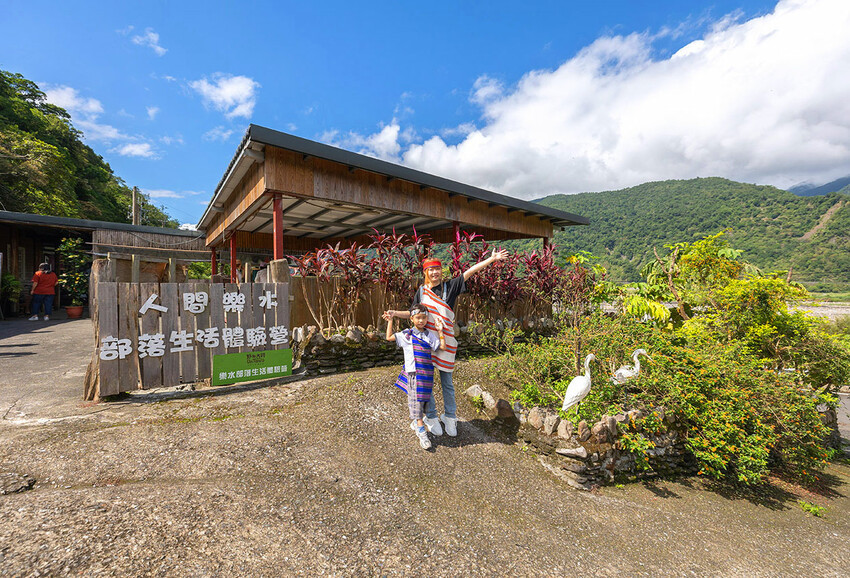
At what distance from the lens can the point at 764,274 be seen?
19.0ft

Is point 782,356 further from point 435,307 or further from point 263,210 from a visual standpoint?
point 263,210

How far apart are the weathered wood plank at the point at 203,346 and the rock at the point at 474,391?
329 centimetres

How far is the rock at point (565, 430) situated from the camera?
3422 mm

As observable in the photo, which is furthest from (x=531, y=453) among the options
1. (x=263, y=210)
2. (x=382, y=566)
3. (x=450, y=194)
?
(x=263, y=210)

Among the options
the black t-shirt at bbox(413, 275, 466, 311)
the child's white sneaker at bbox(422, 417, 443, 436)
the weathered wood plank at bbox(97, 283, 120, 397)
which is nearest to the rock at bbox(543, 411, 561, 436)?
the child's white sneaker at bbox(422, 417, 443, 436)

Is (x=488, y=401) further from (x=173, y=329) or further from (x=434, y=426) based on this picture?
(x=173, y=329)

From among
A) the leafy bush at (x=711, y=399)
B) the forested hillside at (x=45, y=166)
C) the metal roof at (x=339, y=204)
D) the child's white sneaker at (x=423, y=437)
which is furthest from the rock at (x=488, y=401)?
the forested hillside at (x=45, y=166)

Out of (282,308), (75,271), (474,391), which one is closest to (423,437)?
(474,391)

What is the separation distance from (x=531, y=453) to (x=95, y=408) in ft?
15.2

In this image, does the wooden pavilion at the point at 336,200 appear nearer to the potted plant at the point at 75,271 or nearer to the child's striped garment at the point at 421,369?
the child's striped garment at the point at 421,369

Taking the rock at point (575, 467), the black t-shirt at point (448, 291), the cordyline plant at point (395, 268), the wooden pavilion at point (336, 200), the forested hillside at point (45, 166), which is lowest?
the rock at point (575, 467)

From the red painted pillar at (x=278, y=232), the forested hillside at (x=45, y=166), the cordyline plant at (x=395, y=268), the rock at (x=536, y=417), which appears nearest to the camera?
the rock at (x=536, y=417)

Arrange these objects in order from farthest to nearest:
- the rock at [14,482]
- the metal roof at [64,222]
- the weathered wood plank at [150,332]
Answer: the metal roof at [64,222], the weathered wood plank at [150,332], the rock at [14,482]

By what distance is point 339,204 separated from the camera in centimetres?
728
